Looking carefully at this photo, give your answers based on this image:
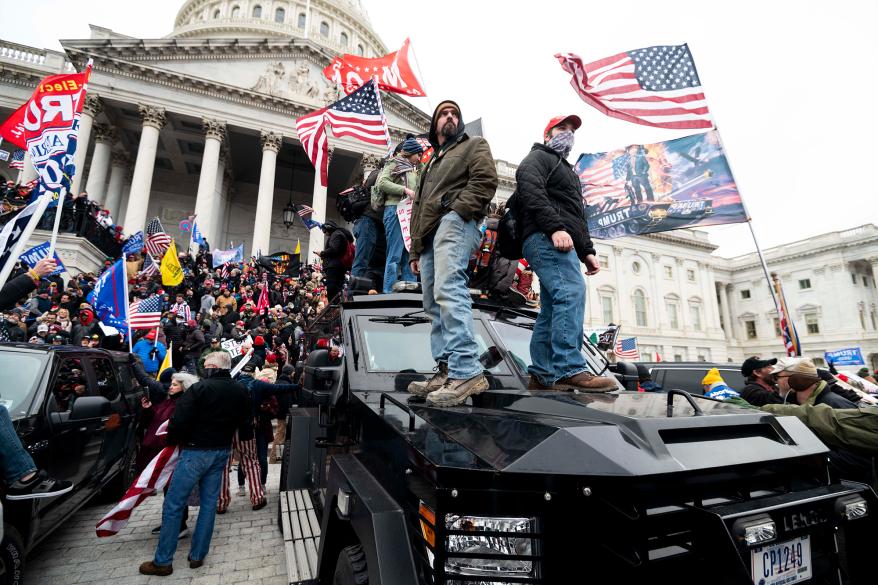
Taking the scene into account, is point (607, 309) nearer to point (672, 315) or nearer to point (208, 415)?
point (672, 315)

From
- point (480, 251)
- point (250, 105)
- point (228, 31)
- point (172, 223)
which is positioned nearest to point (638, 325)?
point (250, 105)

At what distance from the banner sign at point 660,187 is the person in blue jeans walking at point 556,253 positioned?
18.0 feet

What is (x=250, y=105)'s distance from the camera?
28.0 m

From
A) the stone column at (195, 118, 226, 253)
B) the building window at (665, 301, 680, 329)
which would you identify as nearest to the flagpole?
the stone column at (195, 118, 226, 253)

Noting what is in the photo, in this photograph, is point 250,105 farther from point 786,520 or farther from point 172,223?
point 786,520

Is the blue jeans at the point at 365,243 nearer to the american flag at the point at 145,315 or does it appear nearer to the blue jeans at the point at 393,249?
the blue jeans at the point at 393,249

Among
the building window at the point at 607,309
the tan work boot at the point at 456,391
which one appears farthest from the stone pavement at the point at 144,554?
the building window at the point at 607,309

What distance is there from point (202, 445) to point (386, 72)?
10.9 m

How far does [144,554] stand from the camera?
Answer: 4.45 meters

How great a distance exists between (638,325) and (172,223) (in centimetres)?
4227

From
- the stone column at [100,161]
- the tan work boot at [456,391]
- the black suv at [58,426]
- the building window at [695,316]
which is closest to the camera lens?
the tan work boot at [456,391]

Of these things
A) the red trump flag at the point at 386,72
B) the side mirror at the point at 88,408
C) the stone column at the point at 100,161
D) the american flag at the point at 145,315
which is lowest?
the side mirror at the point at 88,408

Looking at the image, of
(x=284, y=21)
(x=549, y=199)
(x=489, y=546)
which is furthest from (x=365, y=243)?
(x=284, y=21)

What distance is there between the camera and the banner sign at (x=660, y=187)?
7.38m
